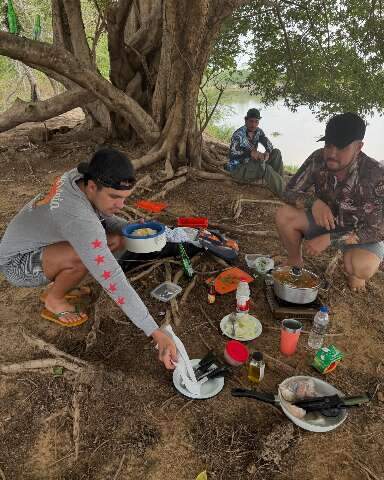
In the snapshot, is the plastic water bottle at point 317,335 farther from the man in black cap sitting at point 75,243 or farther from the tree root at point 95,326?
the tree root at point 95,326

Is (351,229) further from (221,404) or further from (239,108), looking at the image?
(239,108)

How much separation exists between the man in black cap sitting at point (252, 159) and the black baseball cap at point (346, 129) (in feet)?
9.40

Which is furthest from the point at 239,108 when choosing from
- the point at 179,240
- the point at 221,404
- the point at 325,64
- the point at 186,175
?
the point at 221,404

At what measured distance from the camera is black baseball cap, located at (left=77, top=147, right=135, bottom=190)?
2326mm

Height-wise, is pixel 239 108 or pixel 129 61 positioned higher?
pixel 129 61

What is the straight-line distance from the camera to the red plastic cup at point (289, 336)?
2.72 metres

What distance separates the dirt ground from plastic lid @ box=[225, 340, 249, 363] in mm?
112

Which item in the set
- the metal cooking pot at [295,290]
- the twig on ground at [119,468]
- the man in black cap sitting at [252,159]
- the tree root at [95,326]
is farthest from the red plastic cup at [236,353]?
the man in black cap sitting at [252,159]

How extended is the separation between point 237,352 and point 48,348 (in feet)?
4.68

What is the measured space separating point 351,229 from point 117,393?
2.45 meters

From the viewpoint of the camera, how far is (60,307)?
10.1 feet

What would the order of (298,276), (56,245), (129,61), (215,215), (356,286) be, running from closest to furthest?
(56,245) → (298,276) → (356,286) → (215,215) → (129,61)

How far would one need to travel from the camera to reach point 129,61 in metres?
6.72

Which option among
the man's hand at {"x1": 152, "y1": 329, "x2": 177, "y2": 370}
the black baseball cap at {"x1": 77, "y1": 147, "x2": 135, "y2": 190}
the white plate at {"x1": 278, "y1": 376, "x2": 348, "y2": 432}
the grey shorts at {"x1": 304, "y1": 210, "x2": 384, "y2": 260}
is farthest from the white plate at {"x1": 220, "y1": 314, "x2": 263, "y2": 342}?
the black baseball cap at {"x1": 77, "y1": 147, "x2": 135, "y2": 190}
